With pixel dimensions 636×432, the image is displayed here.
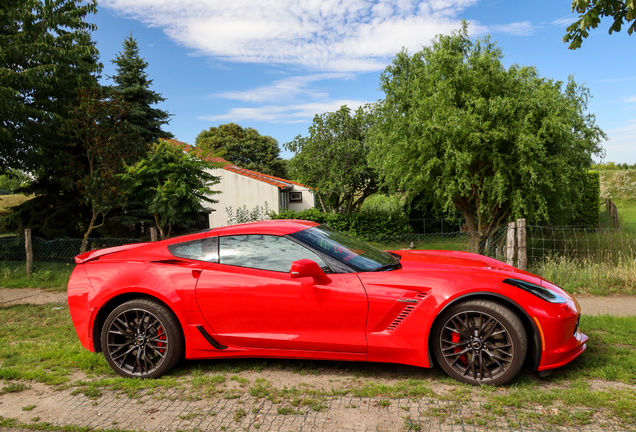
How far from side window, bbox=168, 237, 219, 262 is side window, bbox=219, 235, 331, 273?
0.07 metres

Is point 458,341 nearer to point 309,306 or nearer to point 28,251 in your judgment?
point 309,306

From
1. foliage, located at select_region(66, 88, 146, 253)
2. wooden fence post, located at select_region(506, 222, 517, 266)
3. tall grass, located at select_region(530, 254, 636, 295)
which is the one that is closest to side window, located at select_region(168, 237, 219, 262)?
wooden fence post, located at select_region(506, 222, 517, 266)

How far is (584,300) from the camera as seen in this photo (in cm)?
646

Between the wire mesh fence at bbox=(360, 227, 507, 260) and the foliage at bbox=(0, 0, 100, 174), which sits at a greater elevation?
the foliage at bbox=(0, 0, 100, 174)

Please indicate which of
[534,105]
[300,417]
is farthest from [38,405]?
[534,105]

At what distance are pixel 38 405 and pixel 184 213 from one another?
6.90 meters

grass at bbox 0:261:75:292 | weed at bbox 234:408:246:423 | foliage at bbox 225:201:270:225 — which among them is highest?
foliage at bbox 225:201:270:225

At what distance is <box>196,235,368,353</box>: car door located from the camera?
3561mm

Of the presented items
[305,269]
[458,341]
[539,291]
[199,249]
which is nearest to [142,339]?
[199,249]

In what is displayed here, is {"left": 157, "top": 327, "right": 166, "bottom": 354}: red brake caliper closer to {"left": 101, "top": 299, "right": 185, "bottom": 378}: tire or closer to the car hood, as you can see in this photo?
{"left": 101, "top": 299, "right": 185, "bottom": 378}: tire

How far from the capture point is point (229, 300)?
378 centimetres

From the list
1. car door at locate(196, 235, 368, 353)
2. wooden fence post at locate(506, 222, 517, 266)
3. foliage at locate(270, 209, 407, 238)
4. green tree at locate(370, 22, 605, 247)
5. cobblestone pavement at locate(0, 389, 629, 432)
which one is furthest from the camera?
foliage at locate(270, 209, 407, 238)

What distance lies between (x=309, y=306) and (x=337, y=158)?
19414mm

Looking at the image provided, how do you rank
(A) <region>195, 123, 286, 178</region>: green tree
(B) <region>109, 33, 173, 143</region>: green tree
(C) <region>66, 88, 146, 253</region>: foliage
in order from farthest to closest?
(A) <region>195, 123, 286, 178</region>: green tree < (B) <region>109, 33, 173, 143</region>: green tree < (C) <region>66, 88, 146, 253</region>: foliage
